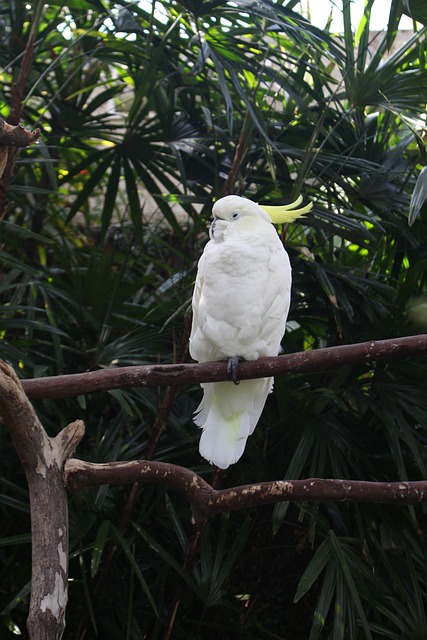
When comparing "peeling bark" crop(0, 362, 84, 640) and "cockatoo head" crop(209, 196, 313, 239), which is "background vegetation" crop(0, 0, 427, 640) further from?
"peeling bark" crop(0, 362, 84, 640)

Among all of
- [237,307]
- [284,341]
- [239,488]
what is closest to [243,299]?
[237,307]

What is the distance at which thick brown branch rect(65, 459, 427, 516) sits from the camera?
1.33 m

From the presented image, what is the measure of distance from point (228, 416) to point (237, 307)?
10.5 inches

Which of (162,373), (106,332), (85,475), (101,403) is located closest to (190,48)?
(106,332)

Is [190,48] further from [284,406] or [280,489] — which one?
[280,489]

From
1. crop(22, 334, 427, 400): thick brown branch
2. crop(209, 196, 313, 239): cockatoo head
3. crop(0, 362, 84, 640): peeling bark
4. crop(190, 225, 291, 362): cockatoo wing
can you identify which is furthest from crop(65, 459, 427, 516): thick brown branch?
crop(209, 196, 313, 239): cockatoo head

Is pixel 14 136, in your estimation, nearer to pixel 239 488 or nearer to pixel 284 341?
pixel 239 488

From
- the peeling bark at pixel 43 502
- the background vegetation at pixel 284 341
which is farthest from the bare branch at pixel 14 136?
the background vegetation at pixel 284 341

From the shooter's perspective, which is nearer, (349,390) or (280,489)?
(280,489)

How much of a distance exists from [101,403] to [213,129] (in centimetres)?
94

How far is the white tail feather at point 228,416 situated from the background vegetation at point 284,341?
231mm

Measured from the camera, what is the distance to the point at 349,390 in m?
2.11

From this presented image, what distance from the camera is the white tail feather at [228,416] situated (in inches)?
65.7

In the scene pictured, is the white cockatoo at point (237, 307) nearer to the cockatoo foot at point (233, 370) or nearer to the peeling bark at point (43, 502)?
the cockatoo foot at point (233, 370)
